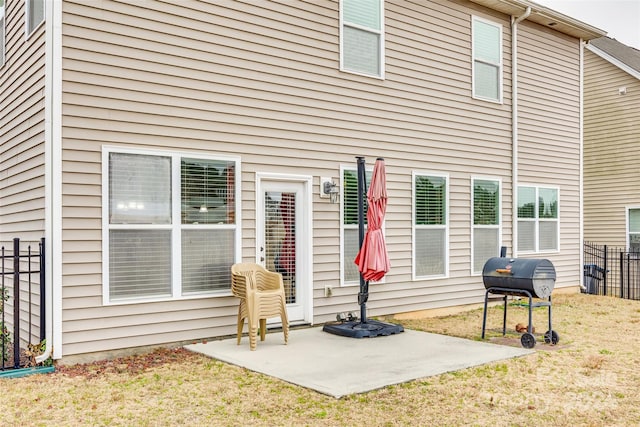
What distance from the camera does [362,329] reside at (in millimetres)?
7148

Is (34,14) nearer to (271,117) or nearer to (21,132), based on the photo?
(21,132)

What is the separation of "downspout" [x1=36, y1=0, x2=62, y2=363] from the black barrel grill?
16.5 feet

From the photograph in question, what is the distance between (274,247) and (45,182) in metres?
2.88

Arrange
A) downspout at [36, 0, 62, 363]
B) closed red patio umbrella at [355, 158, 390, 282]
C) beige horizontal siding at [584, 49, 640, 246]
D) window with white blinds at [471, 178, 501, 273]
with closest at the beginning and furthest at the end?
downspout at [36, 0, 62, 363]
closed red patio umbrella at [355, 158, 390, 282]
window with white blinds at [471, 178, 501, 273]
beige horizontal siding at [584, 49, 640, 246]

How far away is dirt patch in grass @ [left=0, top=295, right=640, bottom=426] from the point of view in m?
4.22

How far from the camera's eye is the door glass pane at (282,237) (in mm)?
7430

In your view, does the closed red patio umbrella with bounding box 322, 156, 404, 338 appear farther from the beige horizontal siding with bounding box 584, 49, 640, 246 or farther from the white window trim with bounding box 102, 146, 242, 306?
the beige horizontal siding with bounding box 584, 49, 640, 246

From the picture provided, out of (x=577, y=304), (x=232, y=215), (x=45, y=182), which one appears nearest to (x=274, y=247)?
(x=232, y=215)

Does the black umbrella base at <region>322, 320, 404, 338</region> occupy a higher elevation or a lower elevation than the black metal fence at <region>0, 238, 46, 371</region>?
lower

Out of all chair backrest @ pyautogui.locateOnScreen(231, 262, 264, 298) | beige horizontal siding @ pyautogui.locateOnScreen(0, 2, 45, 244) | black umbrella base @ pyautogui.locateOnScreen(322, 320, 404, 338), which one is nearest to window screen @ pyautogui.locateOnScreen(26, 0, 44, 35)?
beige horizontal siding @ pyautogui.locateOnScreen(0, 2, 45, 244)

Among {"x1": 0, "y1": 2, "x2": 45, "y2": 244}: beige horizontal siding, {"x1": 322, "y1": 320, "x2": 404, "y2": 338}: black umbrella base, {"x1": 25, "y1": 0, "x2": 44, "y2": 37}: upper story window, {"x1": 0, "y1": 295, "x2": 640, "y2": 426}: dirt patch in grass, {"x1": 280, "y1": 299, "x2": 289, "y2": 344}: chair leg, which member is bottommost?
{"x1": 0, "y1": 295, "x2": 640, "y2": 426}: dirt patch in grass

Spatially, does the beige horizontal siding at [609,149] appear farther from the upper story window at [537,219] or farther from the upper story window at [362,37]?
the upper story window at [362,37]

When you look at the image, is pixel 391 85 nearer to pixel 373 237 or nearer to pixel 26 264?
pixel 373 237

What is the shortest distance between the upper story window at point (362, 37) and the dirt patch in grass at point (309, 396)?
4.61 metres
